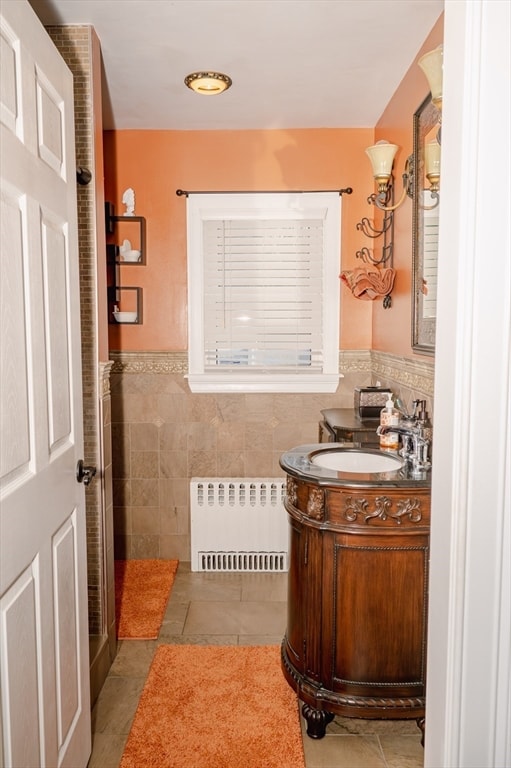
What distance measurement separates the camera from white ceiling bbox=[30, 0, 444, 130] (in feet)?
7.17

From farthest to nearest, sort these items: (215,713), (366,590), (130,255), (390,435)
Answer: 1. (130,255)
2. (390,435)
3. (215,713)
4. (366,590)

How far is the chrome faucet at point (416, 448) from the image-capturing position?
2039 mm

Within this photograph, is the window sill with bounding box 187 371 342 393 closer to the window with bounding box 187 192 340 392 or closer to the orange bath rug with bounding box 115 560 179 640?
the window with bounding box 187 192 340 392

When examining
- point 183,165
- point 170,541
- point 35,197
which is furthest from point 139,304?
point 35,197

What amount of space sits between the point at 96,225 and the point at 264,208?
4.62 feet


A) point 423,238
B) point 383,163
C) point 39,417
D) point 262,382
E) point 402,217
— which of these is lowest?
point 262,382

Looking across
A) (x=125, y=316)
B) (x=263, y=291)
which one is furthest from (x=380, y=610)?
(x=125, y=316)

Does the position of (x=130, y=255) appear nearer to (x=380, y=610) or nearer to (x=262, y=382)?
(x=262, y=382)

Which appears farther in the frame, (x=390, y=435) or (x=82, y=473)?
(x=390, y=435)

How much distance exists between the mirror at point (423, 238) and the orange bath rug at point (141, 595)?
1921mm

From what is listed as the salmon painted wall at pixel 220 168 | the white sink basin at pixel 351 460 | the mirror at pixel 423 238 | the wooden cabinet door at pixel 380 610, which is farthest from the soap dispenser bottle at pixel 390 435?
the salmon painted wall at pixel 220 168

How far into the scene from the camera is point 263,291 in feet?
11.5

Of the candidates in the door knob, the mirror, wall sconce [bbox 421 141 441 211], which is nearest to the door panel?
the door knob

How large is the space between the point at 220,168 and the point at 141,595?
2597 millimetres
